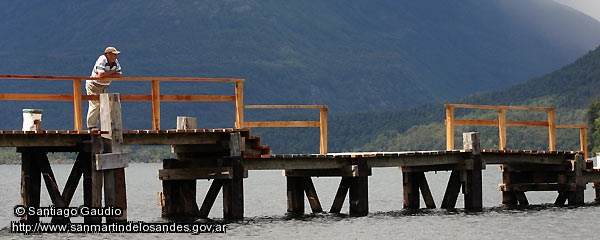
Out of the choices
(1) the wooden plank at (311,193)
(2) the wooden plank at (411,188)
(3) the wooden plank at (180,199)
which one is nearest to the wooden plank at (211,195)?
(3) the wooden plank at (180,199)

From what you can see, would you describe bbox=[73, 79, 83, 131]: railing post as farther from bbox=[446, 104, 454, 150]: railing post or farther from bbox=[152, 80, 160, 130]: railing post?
bbox=[446, 104, 454, 150]: railing post

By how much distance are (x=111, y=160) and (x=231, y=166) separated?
5055 mm

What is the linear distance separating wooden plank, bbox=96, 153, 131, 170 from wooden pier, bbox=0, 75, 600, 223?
22 mm

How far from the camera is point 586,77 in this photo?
629ft

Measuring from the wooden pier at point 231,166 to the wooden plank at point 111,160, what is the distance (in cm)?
2

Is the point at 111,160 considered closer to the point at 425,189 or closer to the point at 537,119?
the point at 425,189

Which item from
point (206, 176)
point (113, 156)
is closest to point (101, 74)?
point (113, 156)

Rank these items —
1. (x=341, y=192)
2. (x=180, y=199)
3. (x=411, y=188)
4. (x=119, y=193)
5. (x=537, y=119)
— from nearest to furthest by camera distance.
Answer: (x=119, y=193) < (x=180, y=199) < (x=341, y=192) < (x=411, y=188) < (x=537, y=119)

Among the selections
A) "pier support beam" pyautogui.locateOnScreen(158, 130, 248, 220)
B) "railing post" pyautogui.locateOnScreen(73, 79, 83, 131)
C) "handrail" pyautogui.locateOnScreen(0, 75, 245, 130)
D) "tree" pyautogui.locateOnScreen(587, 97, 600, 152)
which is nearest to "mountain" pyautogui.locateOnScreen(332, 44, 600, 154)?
"tree" pyautogui.locateOnScreen(587, 97, 600, 152)

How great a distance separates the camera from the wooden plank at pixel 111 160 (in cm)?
2888

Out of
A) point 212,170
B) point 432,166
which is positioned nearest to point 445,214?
point 432,166

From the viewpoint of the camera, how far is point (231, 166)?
33594 mm

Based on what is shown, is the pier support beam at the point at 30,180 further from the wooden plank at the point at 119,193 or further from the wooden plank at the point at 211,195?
the wooden plank at the point at 211,195

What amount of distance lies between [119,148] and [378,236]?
24.1 feet
